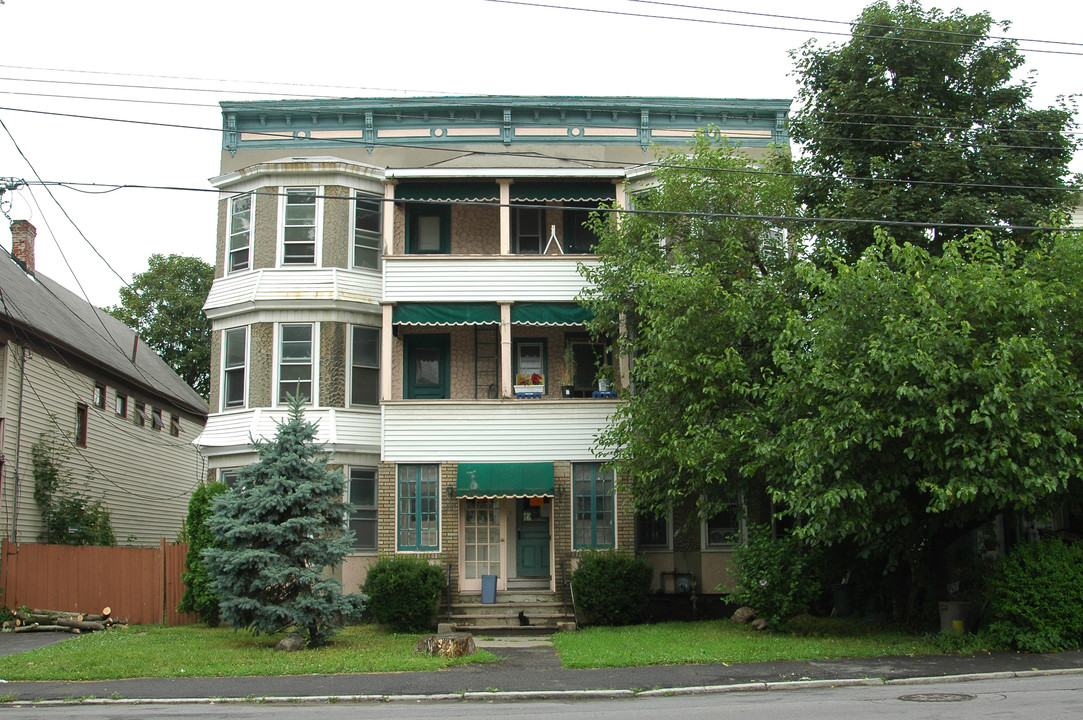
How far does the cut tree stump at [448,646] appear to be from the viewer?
1477 centimetres

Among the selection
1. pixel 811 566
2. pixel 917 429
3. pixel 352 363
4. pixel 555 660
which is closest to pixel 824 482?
pixel 917 429

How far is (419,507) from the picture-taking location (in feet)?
67.9

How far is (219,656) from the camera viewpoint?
14867mm

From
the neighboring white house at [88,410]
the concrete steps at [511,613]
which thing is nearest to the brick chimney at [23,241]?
the neighboring white house at [88,410]

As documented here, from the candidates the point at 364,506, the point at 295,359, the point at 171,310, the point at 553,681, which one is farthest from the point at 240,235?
the point at 171,310

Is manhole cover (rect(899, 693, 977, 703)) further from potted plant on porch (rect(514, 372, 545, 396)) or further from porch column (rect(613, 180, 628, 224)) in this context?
porch column (rect(613, 180, 628, 224))

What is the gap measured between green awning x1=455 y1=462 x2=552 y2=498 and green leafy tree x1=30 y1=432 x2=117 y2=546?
10.1 meters

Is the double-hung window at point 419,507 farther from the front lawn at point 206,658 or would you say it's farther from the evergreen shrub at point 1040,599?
the evergreen shrub at point 1040,599

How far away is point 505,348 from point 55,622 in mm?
10893

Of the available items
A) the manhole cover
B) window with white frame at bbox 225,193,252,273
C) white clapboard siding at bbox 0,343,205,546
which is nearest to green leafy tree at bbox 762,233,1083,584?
the manhole cover

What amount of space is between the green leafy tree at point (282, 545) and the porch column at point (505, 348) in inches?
221

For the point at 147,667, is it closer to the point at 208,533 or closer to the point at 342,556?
the point at 342,556

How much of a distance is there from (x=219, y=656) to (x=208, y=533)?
18.0 ft

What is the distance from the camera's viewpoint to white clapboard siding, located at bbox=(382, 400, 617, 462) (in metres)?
20.9
